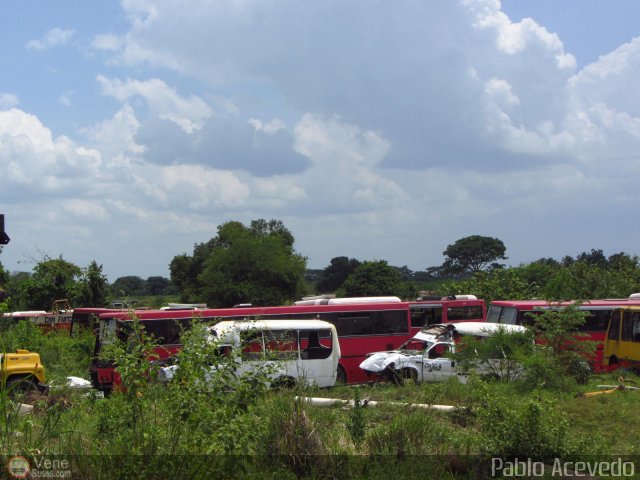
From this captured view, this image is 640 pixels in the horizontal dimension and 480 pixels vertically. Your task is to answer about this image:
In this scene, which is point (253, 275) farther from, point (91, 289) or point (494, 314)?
point (494, 314)

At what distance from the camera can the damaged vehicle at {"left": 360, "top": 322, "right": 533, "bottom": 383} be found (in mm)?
15062

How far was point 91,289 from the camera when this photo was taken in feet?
129

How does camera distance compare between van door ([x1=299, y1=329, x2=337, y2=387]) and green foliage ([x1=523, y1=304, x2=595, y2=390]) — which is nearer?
green foliage ([x1=523, y1=304, x2=595, y2=390])

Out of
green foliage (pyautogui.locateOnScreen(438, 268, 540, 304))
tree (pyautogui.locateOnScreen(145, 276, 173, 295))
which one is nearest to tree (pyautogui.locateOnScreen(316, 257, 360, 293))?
tree (pyautogui.locateOnScreen(145, 276, 173, 295))

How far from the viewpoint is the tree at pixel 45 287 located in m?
41.7

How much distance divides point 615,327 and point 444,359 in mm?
7103

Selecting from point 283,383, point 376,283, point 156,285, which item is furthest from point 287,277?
point 156,285

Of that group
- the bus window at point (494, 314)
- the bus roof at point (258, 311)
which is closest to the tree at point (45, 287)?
the bus roof at point (258, 311)

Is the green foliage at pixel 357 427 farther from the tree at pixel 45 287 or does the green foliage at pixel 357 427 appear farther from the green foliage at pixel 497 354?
the tree at pixel 45 287

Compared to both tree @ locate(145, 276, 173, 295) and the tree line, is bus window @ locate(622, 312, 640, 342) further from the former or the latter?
tree @ locate(145, 276, 173, 295)

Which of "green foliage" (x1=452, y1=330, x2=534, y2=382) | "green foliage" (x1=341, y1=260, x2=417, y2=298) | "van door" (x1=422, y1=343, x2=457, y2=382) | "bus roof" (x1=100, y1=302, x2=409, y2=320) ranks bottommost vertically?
"van door" (x1=422, y1=343, x2=457, y2=382)

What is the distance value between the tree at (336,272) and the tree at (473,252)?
16355 mm

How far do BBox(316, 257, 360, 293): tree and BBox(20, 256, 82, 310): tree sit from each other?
51801 millimetres

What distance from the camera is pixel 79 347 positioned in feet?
77.8
